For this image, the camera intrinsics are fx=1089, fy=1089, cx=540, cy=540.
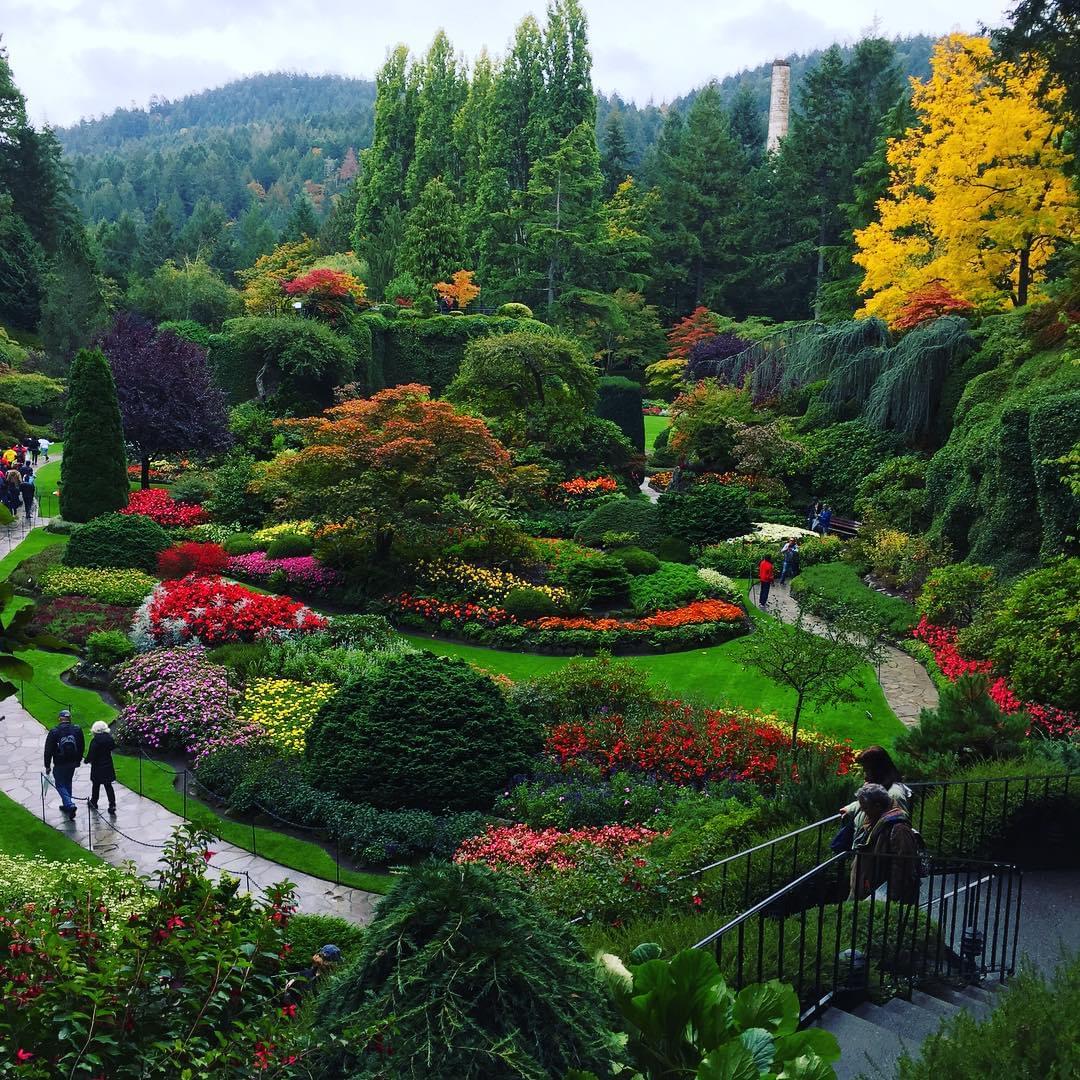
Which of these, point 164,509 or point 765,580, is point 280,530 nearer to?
point 164,509

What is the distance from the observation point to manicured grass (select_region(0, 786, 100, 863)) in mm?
11094

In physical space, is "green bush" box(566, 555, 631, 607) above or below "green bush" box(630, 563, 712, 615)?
above

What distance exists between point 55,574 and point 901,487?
18.6 m

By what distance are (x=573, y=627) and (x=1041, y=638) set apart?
774 centimetres

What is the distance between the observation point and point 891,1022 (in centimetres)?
635

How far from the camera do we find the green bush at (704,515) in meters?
25.7

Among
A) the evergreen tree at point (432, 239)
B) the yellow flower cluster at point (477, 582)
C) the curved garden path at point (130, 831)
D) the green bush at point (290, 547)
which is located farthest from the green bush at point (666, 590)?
the evergreen tree at point (432, 239)

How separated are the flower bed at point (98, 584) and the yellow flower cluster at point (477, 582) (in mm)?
5078

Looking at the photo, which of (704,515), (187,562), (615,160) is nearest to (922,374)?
(704,515)

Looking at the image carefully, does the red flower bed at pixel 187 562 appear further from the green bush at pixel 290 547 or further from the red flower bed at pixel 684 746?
the red flower bed at pixel 684 746

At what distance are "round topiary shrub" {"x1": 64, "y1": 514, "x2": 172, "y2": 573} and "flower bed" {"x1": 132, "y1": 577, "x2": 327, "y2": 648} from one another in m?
3.34

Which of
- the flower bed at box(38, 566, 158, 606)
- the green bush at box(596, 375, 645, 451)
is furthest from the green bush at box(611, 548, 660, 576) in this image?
the green bush at box(596, 375, 645, 451)

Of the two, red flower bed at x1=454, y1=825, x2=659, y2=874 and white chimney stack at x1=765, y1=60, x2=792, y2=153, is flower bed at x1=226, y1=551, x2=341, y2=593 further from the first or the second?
white chimney stack at x1=765, y1=60, x2=792, y2=153

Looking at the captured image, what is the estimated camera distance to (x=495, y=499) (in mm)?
22688
